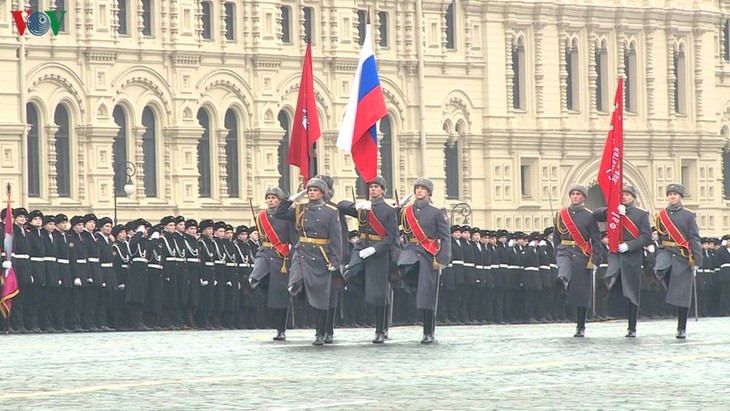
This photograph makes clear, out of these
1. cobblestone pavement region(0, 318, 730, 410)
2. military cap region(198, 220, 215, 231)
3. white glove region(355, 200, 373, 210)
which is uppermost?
white glove region(355, 200, 373, 210)

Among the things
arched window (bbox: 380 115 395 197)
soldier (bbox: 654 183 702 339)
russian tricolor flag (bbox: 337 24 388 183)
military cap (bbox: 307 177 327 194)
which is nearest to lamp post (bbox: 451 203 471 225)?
arched window (bbox: 380 115 395 197)

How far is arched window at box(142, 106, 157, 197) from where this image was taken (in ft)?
162

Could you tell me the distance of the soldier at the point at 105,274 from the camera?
2806 cm

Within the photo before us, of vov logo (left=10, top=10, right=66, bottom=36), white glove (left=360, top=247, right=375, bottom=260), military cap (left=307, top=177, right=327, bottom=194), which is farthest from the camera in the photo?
vov logo (left=10, top=10, right=66, bottom=36)

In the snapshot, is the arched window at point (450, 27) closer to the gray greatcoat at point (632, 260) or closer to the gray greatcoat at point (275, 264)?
the gray greatcoat at point (632, 260)

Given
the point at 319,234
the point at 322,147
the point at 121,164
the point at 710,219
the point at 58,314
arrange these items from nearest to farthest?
the point at 319,234 < the point at 58,314 < the point at 121,164 < the point at 322,147 < the point at 710,219

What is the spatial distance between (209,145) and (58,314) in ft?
76.5

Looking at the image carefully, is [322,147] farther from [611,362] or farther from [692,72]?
[611,362]

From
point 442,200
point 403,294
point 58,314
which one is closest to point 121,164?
point 442,200

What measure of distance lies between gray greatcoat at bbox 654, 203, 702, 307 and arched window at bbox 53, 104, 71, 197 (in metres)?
26.3

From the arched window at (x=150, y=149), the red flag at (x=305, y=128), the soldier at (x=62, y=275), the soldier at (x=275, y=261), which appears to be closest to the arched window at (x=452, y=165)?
the arched window at (x=150, y=149)

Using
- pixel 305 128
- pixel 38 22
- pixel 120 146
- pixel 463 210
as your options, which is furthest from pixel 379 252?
pixel 463 210

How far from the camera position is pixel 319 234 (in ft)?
69.1

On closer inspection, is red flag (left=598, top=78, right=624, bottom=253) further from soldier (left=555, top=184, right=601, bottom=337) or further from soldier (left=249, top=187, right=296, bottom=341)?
soldier (left=249, top=187, right=296, bottom=341)
